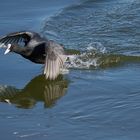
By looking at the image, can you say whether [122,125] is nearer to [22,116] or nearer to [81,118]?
[81,118]

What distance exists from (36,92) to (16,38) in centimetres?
157

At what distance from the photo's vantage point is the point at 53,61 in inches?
349

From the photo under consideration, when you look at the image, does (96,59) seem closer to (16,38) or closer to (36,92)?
(16,38)

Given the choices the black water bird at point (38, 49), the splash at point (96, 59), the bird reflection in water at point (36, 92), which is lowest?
the bird reflection in water at point (36, 92)

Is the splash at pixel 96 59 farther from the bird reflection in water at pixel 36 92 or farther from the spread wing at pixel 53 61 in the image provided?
the bird reflection in water at pixel 36 92

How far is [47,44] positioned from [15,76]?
0.67 m

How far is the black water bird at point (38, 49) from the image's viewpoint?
883 centimetres

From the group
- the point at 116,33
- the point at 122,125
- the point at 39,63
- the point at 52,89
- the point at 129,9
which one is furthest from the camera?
the point at 129,9

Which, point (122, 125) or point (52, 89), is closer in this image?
point (122, 125)

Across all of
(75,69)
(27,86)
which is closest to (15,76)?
(27,86)

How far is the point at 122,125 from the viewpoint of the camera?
23.5ft

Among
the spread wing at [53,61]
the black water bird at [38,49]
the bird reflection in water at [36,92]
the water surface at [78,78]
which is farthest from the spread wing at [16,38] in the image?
the bird reflection in water at [36,92]

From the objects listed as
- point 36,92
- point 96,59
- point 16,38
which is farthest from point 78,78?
point 16,38

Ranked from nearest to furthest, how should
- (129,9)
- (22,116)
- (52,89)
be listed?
(22,116) < (52,89) < (129,9)
